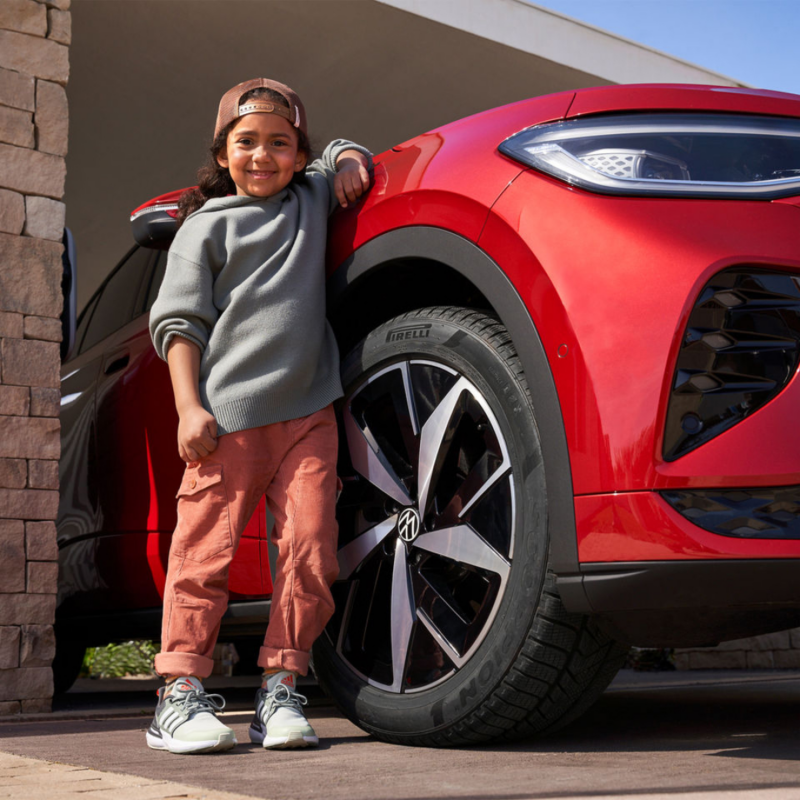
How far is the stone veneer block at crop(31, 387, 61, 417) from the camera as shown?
10.9 ft

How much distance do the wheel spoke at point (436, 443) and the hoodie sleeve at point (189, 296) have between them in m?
0.62

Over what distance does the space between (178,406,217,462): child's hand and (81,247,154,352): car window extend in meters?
1.38

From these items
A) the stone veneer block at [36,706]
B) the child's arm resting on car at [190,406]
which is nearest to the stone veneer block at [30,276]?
the child's arm resting on car at [190,406]

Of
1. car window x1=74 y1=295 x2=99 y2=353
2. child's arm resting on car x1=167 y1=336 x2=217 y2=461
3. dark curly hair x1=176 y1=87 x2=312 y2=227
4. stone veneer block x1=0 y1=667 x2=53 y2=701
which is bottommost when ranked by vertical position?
stone veneer block x1=0 y1=667 x2=53 y2=701

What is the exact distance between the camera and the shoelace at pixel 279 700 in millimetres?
2238

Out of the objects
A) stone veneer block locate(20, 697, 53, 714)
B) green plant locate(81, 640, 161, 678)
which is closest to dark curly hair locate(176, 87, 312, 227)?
stone veneer block locate(20, 697, 53, 714)

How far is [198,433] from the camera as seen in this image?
2303 millimetres

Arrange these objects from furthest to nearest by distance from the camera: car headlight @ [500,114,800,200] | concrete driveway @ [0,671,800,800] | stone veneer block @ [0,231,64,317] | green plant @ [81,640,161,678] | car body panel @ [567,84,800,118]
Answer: green plant @ [81,640,161,678]
stone veneer block @ [0,231,64,317]
car body panel @ [567,84,800,118]
car headlight @ [500,114,800,200]
concrete driveway @ [0,671,800,800]

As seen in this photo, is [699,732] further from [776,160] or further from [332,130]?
[332,130]

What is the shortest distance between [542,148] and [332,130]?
4129 mm

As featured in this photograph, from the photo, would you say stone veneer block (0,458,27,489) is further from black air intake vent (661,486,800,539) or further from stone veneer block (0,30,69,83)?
black air intake vent (661,486,800,539)

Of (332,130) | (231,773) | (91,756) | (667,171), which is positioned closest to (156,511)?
(91,756)

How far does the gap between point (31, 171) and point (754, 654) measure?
4241 mm

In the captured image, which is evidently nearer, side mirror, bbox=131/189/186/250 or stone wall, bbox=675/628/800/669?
side mirror, bbox=131/189/186/250
